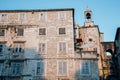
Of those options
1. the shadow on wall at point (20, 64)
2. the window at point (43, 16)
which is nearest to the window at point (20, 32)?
the shadow on wall at point (20, 64)

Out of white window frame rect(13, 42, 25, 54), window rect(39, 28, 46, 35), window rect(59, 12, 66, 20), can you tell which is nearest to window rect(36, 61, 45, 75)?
white window frame rect(13, 42, 25, 54)

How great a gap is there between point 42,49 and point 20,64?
150 inches

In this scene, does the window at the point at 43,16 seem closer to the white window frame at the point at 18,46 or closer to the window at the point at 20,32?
the window at the point at 20,32

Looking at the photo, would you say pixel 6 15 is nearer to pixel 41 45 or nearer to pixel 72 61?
pixel 41 45

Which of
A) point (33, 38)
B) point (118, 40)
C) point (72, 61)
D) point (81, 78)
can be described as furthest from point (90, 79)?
point (118, 40)

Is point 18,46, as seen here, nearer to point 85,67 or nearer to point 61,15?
point 61,15

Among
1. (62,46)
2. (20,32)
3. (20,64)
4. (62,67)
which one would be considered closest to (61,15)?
(62,46)

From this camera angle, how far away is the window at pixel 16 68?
30880 mm

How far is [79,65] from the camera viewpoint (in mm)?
30812

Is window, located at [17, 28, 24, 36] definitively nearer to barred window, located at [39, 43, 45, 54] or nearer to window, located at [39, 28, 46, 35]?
window, located at [39, 28, 46, 35]

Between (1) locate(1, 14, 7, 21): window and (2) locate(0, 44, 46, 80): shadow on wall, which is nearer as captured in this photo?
(2) locate(0, 44, 46, 80): shadow on wall

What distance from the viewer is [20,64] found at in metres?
31.4

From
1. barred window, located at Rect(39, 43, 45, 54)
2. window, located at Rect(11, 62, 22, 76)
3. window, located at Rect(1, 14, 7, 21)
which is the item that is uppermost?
window, located at Rect(1, 14, 7, 21)

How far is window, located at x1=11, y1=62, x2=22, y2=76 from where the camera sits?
3088cm
